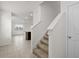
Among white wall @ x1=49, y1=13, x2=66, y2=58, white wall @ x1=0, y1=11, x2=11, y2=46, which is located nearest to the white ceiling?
white wall @ x1=0, y1=11, x2=11, y2=46

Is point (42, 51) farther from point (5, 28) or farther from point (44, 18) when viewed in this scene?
point (5, 28)

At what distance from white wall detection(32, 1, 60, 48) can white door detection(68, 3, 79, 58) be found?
6.77 feet

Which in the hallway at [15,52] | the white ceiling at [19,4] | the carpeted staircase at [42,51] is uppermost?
the white ceiling at [19,4]

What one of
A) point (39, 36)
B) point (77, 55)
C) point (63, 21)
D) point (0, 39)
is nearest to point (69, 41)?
point (77, 55)

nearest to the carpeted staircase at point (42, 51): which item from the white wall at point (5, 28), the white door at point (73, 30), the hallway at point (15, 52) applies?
the hallway at point (15, 52)

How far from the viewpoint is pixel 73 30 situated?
3.01 metres

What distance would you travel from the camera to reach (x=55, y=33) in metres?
2.94

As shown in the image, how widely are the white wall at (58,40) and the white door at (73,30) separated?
7.7 inches

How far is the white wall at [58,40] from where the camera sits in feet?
9.49

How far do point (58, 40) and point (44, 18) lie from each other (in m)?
2.36

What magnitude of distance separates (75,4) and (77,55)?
5.30 feet

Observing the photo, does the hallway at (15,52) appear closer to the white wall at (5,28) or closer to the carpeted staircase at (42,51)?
the carpeted staircase at (42,51)

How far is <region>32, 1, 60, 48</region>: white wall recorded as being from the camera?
4.81 m

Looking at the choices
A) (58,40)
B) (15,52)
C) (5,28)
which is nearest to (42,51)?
(58,40)
